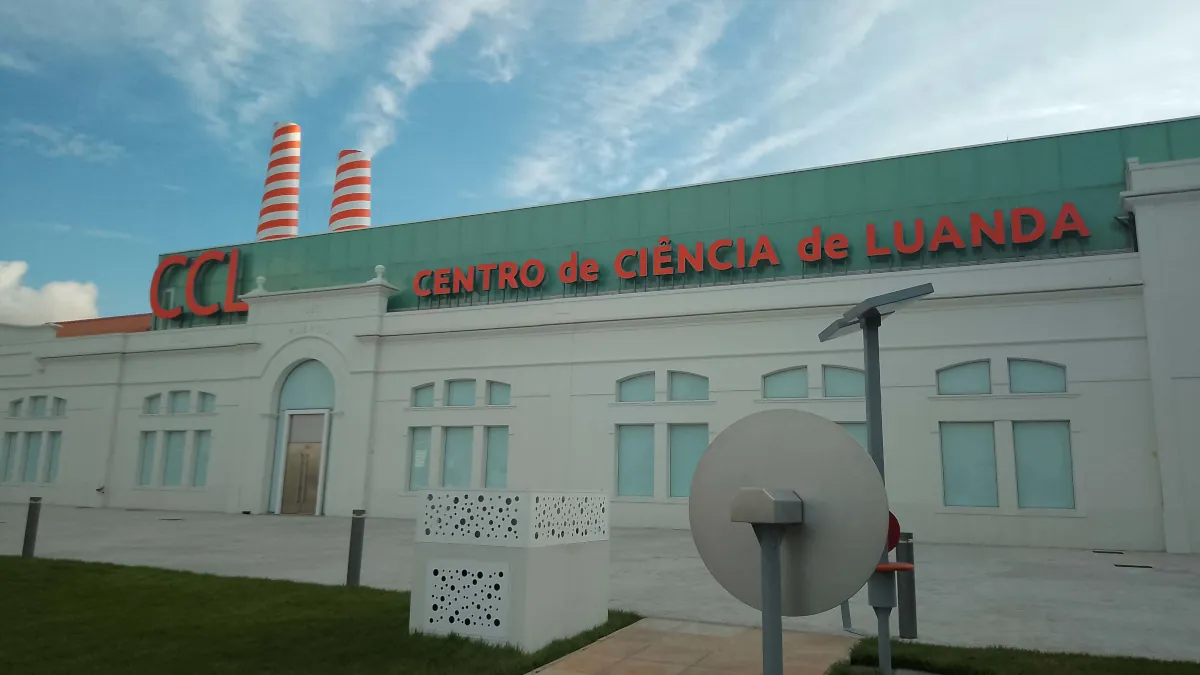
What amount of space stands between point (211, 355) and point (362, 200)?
16.6 meters

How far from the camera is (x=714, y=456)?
432cm

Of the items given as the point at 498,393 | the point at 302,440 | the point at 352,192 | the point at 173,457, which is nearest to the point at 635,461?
the point at 498,393

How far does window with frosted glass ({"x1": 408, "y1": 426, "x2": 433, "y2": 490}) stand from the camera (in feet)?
80.0

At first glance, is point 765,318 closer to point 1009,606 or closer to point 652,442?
point 652,442

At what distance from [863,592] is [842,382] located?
9.65 metres

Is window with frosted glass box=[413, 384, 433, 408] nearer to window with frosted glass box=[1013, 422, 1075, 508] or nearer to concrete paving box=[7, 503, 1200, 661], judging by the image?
concrete paving box=[7, 503, 1200, 661]

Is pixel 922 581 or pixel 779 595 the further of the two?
pixel 922 581

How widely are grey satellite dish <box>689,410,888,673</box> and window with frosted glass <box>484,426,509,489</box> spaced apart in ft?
63.5

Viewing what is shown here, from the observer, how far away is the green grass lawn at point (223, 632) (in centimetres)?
639

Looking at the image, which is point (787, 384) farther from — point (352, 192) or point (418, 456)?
point (352, 192)

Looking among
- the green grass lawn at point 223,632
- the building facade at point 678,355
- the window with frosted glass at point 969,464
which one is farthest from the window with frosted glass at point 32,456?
the window with frosted glass at point 969,464

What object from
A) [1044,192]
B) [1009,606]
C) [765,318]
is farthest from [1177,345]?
[1009,606]

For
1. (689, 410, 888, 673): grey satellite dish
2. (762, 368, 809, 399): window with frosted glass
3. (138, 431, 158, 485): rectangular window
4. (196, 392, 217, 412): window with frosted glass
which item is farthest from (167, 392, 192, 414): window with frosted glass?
(689, 410, 888, 673): grey satellite dish

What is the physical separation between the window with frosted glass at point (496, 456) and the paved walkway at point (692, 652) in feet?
50.8
